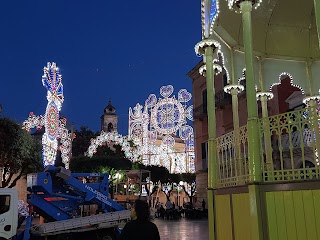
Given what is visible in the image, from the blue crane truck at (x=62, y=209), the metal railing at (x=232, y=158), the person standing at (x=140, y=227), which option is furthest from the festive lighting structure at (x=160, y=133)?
the person standing at (x=140, y=227)

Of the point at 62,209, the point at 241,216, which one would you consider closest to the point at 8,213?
the point at 62,209

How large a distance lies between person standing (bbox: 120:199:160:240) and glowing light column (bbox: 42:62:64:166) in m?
25.9

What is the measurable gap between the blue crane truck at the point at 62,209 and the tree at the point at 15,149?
11712 mm

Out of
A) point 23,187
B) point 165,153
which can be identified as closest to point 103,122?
point 165,153

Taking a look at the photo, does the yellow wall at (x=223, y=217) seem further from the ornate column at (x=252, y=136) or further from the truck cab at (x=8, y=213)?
the truck cab at (x=8, y=213)

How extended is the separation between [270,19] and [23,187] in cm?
3623

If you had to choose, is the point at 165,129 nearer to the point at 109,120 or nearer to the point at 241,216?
the point at 109,120

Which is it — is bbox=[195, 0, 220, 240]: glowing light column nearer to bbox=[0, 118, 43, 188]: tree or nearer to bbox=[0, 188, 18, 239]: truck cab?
bbox=[0, 188, 18, 239]: truck cab

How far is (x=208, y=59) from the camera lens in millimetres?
9977

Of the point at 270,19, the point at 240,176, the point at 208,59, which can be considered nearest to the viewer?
the point at 240,176

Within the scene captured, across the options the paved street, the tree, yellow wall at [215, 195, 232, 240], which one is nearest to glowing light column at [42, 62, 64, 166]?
the tree

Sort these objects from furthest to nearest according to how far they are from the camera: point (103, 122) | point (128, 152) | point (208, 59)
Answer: point (103, 122), point (128, 152), point (208, 59)

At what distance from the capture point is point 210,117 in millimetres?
9609

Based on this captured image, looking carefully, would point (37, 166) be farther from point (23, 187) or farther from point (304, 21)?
point (304, 21)
